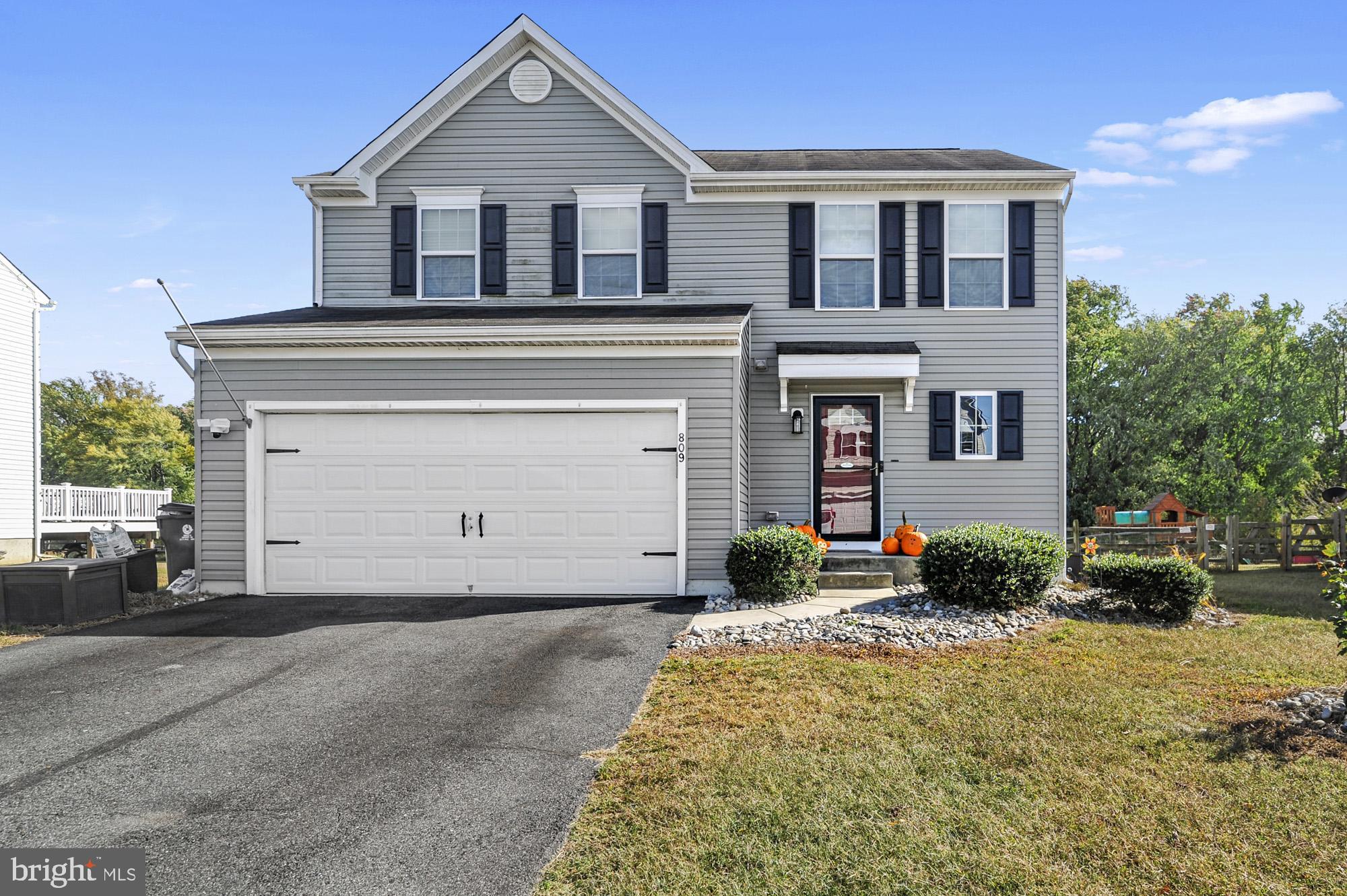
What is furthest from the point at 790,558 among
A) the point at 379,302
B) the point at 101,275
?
the point at 101,275

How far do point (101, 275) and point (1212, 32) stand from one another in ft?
92.7

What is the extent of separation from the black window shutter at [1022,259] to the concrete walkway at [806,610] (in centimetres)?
510

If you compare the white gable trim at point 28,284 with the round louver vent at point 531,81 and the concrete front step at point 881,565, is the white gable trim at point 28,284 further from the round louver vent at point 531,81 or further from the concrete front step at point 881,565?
the concrete front step at point 881,565

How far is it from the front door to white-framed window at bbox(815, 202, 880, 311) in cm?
152

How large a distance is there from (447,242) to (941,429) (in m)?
7.99

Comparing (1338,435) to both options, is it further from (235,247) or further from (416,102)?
(235,247)

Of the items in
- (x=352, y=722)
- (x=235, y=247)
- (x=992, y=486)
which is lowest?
(x=352, y=722)

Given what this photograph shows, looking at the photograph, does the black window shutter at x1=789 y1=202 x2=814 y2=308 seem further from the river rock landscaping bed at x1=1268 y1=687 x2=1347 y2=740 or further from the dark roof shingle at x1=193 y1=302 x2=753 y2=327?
the river rock landscaping bed at x1=1268 y1=687 x2=1347 y2=740

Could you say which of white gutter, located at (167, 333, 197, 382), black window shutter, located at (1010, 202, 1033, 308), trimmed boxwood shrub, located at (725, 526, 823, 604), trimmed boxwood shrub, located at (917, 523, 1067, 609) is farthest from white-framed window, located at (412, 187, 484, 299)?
black window shutter, located at (1010, 202, 1033, 308)

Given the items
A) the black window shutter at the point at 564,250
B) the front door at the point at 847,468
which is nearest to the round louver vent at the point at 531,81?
the black window shutter at the point at 564,250

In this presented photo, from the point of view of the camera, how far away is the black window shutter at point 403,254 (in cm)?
1219

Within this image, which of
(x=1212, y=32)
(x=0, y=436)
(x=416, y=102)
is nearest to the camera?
(x=416, y=102)

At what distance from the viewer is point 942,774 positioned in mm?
4195

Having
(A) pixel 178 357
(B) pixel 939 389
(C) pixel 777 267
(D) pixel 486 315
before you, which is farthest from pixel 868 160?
(A) pixel 178 357
